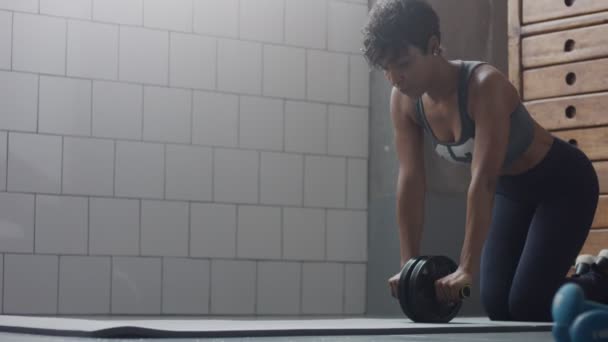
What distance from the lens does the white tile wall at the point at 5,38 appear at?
3.94m

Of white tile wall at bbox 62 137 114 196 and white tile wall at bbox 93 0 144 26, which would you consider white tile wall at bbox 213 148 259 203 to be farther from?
white tile wall at bbox 93 0 144 26

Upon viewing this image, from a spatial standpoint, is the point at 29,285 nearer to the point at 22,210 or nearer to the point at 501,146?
the point at 22,210

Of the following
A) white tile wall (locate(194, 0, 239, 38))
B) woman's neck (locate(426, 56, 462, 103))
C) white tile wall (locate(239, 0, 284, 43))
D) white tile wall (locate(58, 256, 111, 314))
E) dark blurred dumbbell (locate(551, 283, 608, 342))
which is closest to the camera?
dark blurred dumbbell (locate(551, 283, 608, 342))

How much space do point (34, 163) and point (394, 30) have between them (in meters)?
1.75

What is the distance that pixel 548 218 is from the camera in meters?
3.18

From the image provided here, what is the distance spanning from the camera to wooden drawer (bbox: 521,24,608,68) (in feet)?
12.3

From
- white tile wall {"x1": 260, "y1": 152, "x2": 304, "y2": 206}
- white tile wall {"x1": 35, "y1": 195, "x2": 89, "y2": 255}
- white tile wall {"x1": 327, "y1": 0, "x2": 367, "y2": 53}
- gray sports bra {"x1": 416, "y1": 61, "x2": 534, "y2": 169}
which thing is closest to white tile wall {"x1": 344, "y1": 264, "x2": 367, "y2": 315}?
white tile wall {"x1": 260, "y1": 152, "x2": 304, "y2": 206}

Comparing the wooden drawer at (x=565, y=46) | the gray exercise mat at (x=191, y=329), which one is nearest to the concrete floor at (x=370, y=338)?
the gray exercise mat at (x=191, y=329)

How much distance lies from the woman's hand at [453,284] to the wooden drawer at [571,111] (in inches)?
49.2

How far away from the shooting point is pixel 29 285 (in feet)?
12.9

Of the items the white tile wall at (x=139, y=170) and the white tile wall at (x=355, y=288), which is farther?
the white tile wall at (x=355, y=288)

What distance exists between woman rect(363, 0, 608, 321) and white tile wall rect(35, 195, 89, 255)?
1.45 m

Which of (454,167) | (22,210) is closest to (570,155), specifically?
(454,167)

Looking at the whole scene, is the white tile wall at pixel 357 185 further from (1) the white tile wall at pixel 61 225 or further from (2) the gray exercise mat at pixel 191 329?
(2) the gray exercise mat at pixel 191 329
